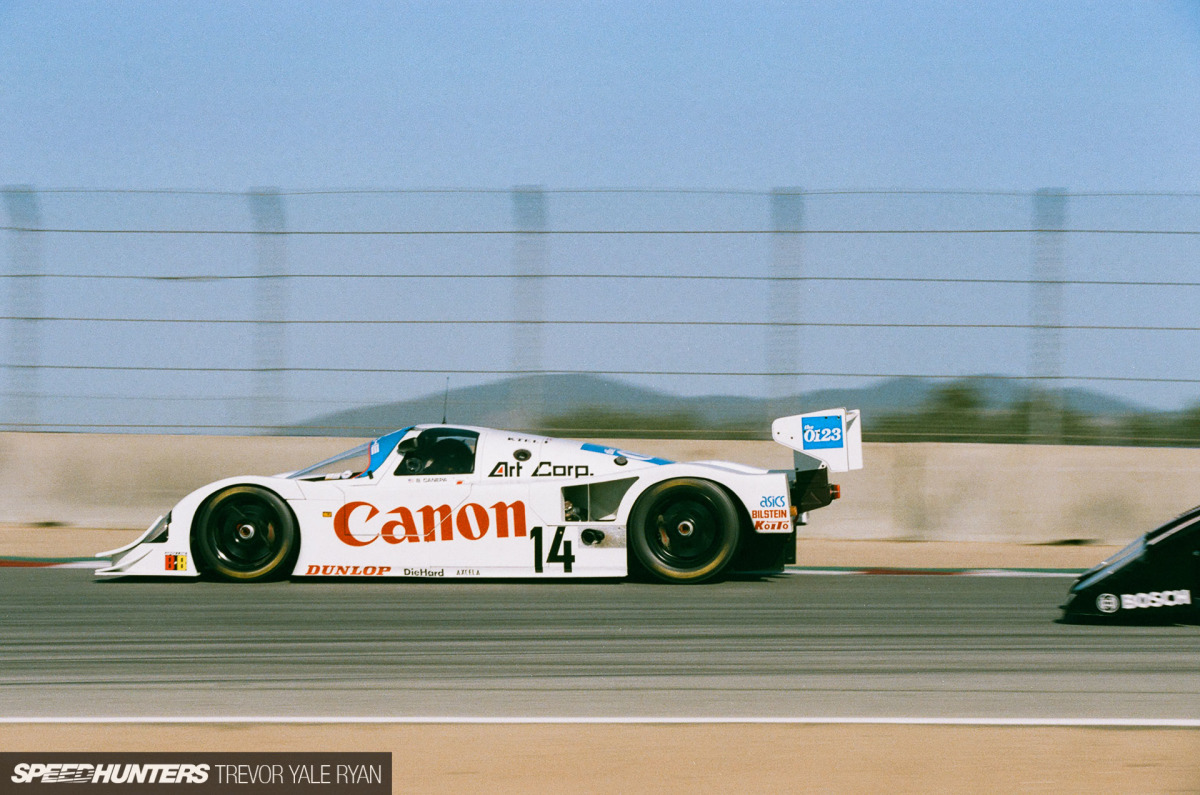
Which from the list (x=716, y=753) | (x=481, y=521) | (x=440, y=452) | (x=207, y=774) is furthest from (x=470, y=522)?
(x=207, y=774)

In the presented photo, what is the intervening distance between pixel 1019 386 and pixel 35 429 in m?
8.71

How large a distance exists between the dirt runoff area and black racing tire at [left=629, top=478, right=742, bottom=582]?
347 centimetres

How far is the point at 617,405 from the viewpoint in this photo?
10.4 metres

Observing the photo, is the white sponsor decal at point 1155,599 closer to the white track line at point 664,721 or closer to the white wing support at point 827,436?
the white track line at point 664,721

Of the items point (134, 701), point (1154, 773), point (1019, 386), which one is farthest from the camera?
A: point (1019, 386)

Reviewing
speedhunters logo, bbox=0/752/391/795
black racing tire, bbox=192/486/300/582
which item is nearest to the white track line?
speedhunters logo, bbox=0/752/391/795

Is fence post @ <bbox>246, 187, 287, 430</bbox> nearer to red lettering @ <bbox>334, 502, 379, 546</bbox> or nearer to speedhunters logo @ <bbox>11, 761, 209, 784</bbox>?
red lettering @ <bbox>334, 502, 379, 546</bbox>

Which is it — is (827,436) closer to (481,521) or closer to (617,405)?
(481,521)

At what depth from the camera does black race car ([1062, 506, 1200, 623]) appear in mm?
6008

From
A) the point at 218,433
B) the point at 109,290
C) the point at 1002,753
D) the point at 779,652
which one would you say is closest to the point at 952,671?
the point at 779,652

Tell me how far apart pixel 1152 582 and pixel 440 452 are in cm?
Result: 430

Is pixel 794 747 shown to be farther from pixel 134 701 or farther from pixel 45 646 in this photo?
pixel 45 646

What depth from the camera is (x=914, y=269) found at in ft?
34.1

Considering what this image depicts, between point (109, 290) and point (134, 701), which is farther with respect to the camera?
point (109, 290)
